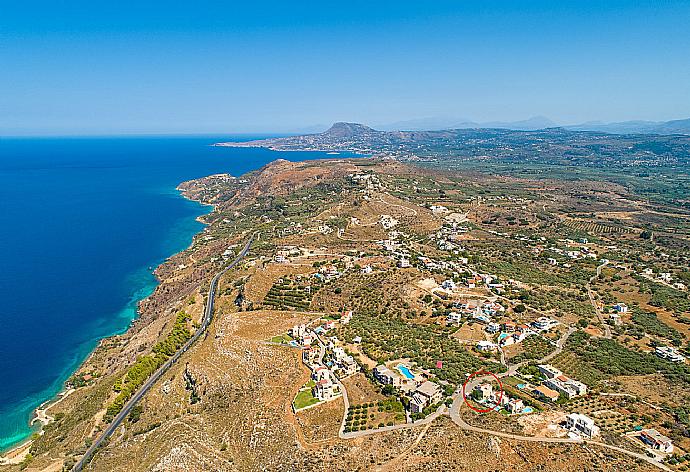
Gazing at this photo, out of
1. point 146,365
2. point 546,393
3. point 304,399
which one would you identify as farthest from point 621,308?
point 146,365

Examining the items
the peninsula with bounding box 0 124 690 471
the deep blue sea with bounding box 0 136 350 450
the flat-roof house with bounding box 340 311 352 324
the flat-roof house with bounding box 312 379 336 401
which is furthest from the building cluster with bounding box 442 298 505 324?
the deep blue sea with bounding box 0 136 350 450

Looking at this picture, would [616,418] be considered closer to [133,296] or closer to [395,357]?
[395,357]

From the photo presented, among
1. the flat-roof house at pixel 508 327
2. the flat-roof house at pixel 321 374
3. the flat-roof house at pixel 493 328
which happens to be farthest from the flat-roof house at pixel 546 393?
the flat-roof house at pixel 321 374

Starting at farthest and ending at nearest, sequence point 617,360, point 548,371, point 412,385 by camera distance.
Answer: point 617,360 → point 548,371 → point 412,385

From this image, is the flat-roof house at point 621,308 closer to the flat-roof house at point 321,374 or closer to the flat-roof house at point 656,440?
the flat-roof house at point 656,440

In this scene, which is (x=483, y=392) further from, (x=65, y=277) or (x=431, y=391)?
(x=65, y=277)
